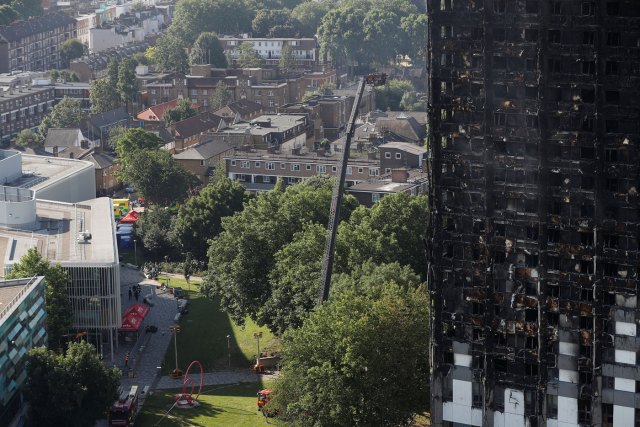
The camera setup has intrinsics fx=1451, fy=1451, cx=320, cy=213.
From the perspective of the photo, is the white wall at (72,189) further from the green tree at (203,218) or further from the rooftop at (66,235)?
the green tree at (203,218)

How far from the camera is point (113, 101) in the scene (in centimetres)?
19075

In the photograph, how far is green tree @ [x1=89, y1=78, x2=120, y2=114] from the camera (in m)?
190

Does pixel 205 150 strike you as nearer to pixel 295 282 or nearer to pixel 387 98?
pixel 387 98

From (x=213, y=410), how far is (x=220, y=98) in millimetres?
105183

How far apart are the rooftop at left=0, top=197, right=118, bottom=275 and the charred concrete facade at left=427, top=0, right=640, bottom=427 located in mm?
36311

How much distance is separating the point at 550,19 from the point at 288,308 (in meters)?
38.1

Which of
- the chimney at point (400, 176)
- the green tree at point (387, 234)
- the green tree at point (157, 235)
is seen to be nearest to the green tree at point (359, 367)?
the green tree at point (387, 234)

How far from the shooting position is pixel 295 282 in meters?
91.1

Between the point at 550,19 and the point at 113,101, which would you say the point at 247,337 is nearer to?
the point at 550,19

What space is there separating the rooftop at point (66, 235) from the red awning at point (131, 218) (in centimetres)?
1926

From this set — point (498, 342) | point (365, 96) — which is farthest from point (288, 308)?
point (365, 96)

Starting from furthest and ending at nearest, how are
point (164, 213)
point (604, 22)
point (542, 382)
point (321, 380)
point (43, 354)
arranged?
point (164, 213)
point (43, 354)
point (321, 380)
point (542, 382)
point (604, 22)

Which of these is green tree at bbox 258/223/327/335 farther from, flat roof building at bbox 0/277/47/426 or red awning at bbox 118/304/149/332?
flat roof building at bbox 0/277/47/426

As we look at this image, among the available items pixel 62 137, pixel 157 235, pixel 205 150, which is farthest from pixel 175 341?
pixel 62 137
